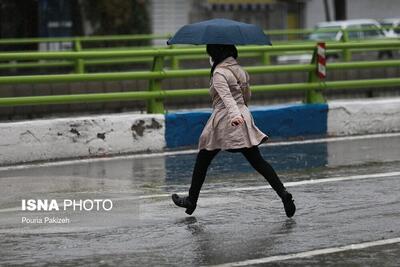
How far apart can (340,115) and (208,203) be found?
600 centimetres

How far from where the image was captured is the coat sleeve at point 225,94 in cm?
923

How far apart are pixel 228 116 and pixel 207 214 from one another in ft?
3.25

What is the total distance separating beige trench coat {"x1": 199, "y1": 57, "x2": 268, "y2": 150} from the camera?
9406 millimetres

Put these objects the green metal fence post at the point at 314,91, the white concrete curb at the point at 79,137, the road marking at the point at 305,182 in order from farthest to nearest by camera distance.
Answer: the green metal fence post at the point at 314,91, the white concrete curb at the point at 79,137, the road marking at the point at 305,182

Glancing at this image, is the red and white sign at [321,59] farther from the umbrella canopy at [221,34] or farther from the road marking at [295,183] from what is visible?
the umbrella canopy at [221,34]

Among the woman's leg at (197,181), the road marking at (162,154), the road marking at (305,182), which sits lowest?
the road marking at (162,154)

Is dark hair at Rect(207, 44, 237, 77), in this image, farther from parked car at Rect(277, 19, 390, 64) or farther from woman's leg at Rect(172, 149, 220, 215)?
parked car at Rect(277, 19, 390, 64)

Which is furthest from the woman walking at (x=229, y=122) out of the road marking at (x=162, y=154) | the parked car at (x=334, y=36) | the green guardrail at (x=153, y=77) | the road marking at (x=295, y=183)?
the parked car at (x=334, y=36)

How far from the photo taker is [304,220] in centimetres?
952

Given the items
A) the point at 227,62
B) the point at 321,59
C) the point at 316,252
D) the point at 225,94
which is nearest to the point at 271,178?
the point at 225,94

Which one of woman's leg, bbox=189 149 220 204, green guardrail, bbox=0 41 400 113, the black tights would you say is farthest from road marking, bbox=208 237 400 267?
green guardrail, bbox=0 41 400 113

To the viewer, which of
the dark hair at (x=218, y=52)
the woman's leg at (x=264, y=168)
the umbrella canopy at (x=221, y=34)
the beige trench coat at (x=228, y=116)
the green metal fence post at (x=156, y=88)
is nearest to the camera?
the umbrella canopy at (x=221, y=34)

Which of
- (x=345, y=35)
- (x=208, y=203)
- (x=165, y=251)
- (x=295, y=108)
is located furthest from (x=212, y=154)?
(x=345, y=35)

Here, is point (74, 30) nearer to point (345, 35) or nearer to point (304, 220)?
point (345, 35)
